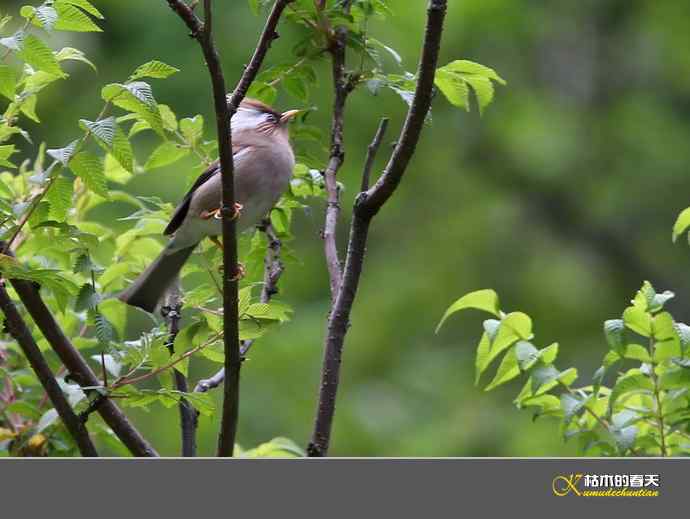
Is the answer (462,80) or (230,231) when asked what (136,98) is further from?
(462,80)

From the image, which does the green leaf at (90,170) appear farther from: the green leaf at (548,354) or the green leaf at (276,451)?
the green leaf at (548,354)

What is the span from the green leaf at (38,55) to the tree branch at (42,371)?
55 centimetres

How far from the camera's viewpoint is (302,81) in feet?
11.6

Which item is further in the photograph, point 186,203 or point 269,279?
point 186,203

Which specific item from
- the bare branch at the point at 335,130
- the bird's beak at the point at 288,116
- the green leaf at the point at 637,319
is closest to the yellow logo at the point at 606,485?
the green leaf at the point at 637,319

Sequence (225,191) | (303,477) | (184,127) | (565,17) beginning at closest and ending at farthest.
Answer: (303,477) → (225,191) → (184,127) → (565,17)

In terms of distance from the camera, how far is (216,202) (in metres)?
3.89

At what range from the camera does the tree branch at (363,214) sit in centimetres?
283

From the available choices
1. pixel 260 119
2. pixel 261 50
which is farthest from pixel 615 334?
pixel 260 119

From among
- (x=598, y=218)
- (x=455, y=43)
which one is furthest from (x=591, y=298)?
(x=455, y=43)

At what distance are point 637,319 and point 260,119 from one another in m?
1.80

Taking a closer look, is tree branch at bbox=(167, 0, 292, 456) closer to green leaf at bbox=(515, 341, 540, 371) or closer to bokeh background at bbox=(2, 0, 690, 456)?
green leaf at bbox=(515, 341, 540, 371)

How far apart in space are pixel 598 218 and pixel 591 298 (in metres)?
1.03

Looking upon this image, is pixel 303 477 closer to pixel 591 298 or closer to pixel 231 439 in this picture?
pixel 231 439
